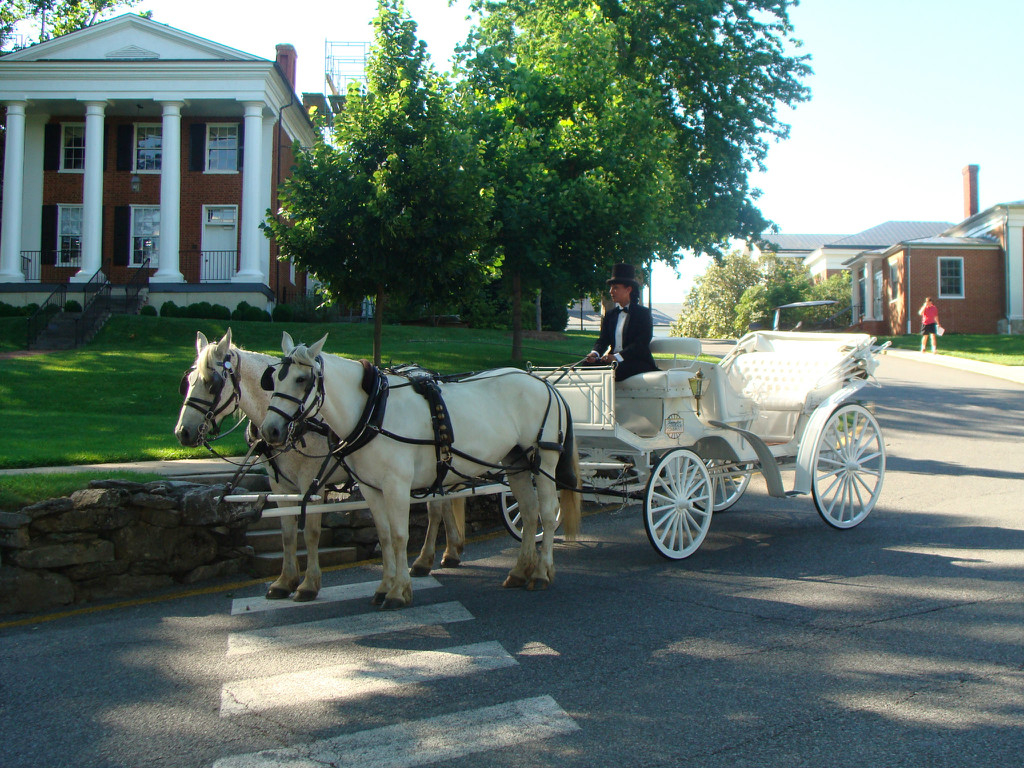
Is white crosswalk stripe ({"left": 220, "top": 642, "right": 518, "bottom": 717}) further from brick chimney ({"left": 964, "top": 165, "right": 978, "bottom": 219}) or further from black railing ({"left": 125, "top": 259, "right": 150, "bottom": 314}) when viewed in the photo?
brick chimney ({"left": 964, "top": 165, "right": 978, "bottom": 219})

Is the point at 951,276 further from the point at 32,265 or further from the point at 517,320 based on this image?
the point at 32,265

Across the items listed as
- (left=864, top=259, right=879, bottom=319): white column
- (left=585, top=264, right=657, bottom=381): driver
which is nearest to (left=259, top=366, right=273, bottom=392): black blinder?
(left=585, top=264, right=657, bottom=381): driver

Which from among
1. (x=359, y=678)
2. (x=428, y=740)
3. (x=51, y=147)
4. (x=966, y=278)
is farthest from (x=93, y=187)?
(x=966, y=278)

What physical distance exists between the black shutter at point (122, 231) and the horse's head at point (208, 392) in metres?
27.6

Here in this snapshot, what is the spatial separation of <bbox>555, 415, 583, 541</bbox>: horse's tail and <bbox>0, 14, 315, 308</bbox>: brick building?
Answer: 23531 millimetres

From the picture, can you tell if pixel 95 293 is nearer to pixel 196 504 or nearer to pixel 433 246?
pixel 433 246

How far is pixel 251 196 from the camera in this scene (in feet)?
94.9

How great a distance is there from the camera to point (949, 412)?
17016 millimetres

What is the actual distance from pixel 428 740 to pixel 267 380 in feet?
9.30

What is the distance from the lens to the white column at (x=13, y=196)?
29.2m

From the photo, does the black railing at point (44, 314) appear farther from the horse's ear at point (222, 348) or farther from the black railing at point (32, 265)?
the horse's ear at point (222, 348)

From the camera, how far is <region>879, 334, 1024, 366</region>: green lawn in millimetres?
27350

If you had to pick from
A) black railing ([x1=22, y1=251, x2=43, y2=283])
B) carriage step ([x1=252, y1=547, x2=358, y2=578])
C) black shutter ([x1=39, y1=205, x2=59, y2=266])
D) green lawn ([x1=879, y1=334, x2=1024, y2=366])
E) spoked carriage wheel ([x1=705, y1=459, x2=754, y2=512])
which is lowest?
carriage step ([x1=252, y1=547, x2=358, y2=578])

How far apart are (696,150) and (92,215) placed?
20270 millimetres
